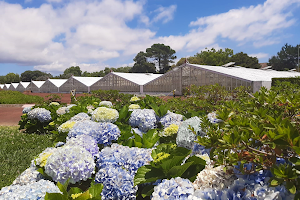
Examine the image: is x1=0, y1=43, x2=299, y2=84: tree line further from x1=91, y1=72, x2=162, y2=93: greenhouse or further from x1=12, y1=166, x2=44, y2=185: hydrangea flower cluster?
x1=12, y1=166, x2=44, y2=185: hydrangea flower cluster

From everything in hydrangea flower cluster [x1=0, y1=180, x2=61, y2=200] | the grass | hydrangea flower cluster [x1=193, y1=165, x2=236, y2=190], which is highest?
hydrangea flower cluster [x1=193, y1=165, x2=236, y2=190]

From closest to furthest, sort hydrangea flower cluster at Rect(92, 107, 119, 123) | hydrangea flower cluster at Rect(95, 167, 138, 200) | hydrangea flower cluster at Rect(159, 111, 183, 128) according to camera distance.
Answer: hydrangea flower cluster at Rect(95, 167, 138, 200) → hydrangea flower cluster at Rect(92, 107, 119, 123) → hydrangea flower cluster at Rect(159, 111, 183, 128)

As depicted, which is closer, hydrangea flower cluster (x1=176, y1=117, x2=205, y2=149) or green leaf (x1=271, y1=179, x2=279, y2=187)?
green leaf (x1=271, y1=179, x2=279, y2=187)

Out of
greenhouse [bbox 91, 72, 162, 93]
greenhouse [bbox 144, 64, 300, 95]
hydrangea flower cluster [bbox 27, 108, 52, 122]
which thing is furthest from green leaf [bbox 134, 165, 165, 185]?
greenhouse [bbox 91, 72, 162, 93]

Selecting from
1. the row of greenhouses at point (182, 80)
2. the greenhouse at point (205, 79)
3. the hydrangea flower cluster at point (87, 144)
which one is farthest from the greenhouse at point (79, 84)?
the hydrangea flower cluster at point (87, 144)

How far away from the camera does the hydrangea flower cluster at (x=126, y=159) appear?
2.38 m

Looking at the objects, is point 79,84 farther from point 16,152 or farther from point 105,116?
point 105,116

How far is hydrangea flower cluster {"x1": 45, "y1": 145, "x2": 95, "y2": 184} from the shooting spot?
2.29 meters

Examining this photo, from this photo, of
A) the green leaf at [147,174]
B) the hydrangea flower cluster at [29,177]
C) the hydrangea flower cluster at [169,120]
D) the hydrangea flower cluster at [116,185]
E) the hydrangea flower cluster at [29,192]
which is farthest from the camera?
the hydrangea flower cluster at [169,120]

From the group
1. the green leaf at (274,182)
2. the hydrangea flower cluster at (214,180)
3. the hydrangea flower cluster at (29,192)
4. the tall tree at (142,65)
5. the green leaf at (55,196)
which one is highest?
the tall tree at (142,65)

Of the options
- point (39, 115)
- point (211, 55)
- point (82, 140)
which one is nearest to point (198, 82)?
point (39, 115)

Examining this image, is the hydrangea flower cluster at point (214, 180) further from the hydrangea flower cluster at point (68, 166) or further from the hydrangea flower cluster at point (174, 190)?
the hydrangea flower cluster at point (68, 166)

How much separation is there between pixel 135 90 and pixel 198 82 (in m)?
9.40

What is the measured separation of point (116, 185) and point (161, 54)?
195 ft
